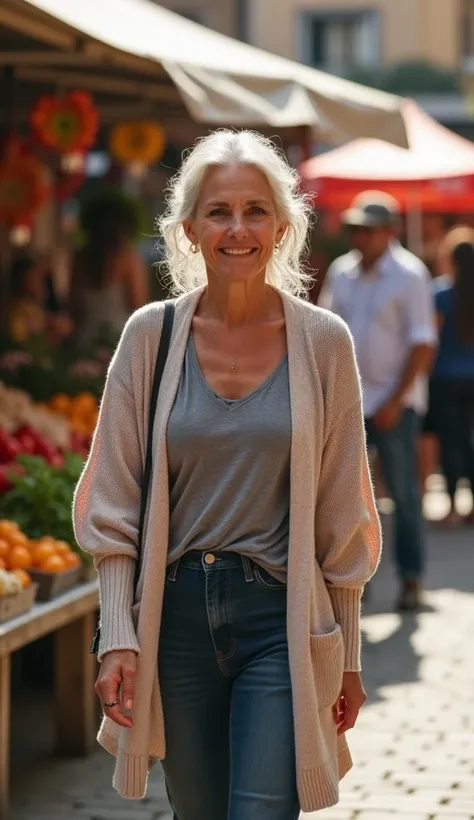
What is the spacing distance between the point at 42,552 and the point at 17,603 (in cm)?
57

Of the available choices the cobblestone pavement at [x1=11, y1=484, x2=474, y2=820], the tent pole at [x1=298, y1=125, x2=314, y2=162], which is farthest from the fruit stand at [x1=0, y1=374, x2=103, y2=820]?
the tent pole at [x1=298, y1=125, x2=314, y2=162]

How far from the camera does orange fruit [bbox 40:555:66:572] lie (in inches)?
219

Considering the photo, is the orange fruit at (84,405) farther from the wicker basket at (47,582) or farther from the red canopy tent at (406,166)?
the red canopy tent at (406,166)

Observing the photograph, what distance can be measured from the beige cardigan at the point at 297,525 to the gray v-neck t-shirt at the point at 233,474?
3cm

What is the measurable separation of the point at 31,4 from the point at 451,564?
532 centimetres

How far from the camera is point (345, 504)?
11.1 feet

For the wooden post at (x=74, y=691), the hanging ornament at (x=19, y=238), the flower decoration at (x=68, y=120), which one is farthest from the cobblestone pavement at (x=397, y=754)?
the hanging ornament at (x=19, y=238)

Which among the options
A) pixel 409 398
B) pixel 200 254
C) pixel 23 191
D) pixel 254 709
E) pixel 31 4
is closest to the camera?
pixel 254 709

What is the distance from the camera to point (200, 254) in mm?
3549

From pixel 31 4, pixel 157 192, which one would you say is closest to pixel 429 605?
pixel 31 4

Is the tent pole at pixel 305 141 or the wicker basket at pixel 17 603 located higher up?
the tent pole at pixel 305 141

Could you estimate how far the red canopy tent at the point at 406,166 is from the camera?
12.3 m

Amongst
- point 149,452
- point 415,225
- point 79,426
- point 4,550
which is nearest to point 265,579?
point 149,452

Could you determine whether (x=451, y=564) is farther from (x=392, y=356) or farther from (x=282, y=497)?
(x=282, y=497)
